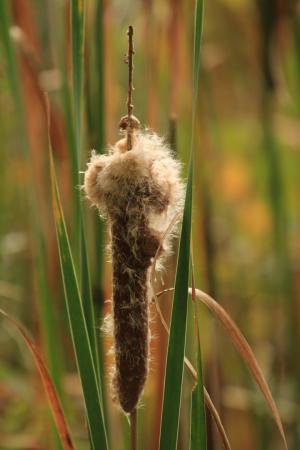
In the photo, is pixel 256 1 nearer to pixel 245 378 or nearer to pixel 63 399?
pixel 245 378

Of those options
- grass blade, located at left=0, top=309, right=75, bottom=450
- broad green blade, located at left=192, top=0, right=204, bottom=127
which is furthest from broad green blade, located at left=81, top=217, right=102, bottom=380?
broad green blade, located at left=192, top=0, right=204, bottom=127

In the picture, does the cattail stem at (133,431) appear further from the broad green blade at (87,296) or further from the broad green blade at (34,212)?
the broad green blade at (34,212)

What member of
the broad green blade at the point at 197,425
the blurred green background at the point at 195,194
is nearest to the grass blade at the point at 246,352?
the broad green blade at the point at 197,425

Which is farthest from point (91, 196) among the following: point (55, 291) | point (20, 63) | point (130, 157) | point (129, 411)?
point (55, 291)

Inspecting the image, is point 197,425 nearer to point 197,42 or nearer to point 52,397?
point 52,397

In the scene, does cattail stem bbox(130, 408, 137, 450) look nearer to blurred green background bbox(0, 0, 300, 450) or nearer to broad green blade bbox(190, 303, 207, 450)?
broad green blade bbox(190, 303, 207, 450)

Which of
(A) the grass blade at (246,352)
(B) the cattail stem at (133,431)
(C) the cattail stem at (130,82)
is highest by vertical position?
(C) the cattail stem at (130,82)

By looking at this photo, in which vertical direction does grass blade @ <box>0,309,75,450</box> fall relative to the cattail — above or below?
below
